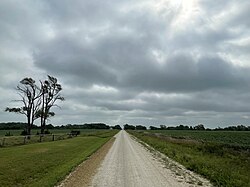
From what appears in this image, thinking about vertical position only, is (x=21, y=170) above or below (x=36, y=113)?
below

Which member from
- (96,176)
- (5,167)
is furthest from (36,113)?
(96,176)

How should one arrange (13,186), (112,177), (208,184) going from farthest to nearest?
(112,177)
(208,184)
(13,186)

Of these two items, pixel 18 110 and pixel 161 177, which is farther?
pixel 18 110

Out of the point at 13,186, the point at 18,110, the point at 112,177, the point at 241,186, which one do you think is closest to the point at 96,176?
the point at 112,177

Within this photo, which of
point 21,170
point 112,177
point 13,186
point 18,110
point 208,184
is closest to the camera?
point 13,186

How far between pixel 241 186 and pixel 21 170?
10086 millimetres

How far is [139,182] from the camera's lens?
12.5m

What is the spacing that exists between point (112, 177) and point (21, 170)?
476 cm

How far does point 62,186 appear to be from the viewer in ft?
37.8

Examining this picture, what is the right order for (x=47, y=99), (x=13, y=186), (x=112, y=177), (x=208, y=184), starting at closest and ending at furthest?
1. (x=13, y=186)
2. (x=208, y=184)
3. (x=112, y=177)
4. (x=47, y=99)

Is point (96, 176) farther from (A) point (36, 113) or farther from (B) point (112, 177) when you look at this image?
(A) point (36, 113)

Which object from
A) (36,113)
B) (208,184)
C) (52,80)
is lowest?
(208,184)

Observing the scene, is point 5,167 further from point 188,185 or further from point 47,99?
point 47,99

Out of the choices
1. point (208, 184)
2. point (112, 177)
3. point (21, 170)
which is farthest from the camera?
point (21, 170)
